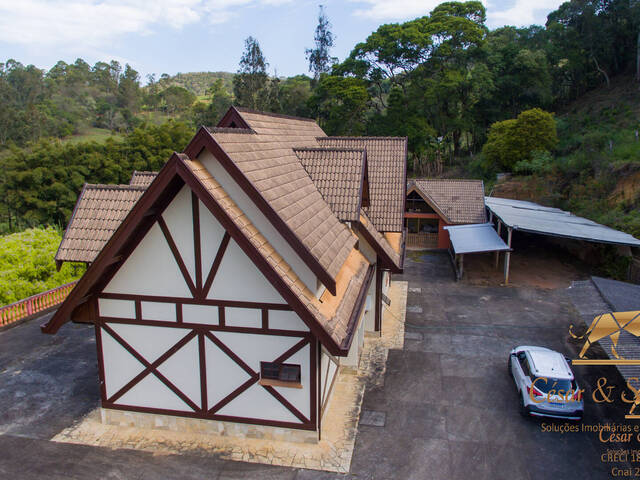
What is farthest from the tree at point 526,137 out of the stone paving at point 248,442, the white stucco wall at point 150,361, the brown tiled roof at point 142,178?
the white stucco wall at point 150,361

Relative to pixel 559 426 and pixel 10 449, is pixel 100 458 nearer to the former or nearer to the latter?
pixel 10 449

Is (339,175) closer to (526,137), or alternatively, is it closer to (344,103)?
(526,137)

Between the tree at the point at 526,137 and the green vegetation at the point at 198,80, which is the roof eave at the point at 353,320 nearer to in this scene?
the tree at the point at 526,137

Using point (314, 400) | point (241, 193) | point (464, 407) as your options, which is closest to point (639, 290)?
point (464, 407)

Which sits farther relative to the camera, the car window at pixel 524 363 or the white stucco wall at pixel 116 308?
the car window at pixel 524 363

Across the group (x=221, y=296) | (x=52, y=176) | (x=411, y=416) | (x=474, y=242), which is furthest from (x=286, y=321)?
(x=52, y=176)

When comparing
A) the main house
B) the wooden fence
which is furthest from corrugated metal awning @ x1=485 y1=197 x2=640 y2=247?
the wooden fence
